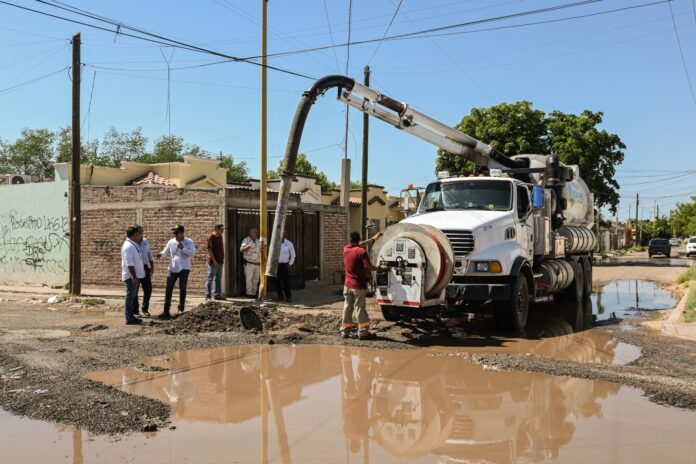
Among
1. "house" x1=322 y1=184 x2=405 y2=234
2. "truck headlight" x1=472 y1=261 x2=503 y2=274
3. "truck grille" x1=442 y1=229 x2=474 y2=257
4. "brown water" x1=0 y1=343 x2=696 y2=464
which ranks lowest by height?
"brown water" x1=0 y1=343 x2=696 y2=464

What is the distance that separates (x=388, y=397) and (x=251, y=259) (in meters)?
8.88

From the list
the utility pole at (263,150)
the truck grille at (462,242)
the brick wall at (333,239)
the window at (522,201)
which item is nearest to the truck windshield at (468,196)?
the window at (522,201)

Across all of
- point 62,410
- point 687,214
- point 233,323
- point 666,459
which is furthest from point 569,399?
point 687,214

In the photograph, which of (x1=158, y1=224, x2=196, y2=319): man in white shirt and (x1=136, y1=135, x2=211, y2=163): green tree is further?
(x1=136, y1=135, x2=211, y2=163): green tree

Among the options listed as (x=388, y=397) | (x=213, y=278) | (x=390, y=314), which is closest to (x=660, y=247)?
(x=213, y=278)

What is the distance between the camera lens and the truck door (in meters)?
10.6

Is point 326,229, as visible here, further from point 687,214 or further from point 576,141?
point 687,214

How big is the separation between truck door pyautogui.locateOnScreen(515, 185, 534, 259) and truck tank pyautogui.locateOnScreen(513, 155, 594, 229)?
203 centimetres

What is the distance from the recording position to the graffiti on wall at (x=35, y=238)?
18.8m

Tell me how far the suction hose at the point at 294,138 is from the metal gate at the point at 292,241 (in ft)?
8.66

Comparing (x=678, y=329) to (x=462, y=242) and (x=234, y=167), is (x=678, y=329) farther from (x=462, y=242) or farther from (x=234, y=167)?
(x=234, y=167)

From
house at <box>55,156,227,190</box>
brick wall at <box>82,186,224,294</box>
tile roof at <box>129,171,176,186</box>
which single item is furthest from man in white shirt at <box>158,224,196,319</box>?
tile roof at <box>129,171,176,186</box>

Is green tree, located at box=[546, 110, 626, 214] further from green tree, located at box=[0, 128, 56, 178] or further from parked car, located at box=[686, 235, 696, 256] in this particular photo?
green tree, located at box=[0, 128, 56, 178]

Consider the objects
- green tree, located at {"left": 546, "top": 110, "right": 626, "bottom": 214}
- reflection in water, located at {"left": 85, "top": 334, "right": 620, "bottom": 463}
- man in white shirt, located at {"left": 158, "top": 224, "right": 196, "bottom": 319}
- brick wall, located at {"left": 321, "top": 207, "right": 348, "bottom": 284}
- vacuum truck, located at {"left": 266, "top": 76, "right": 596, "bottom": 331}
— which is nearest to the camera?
reflection in water, located at {"left": 85, "top": 334, "right": 620, "bottom": 463}
